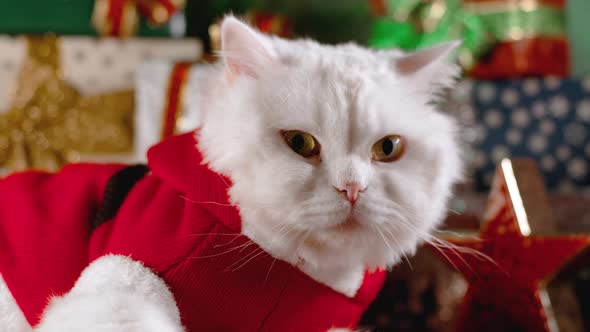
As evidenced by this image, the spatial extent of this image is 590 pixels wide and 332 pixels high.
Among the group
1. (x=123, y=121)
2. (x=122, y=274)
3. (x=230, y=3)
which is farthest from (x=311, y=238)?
(x=230, y=3)

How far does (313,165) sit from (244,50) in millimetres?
145

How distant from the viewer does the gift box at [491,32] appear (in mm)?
1634

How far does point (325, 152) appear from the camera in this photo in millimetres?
472

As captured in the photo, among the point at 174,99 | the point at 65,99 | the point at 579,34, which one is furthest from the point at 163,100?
the point at 579,34

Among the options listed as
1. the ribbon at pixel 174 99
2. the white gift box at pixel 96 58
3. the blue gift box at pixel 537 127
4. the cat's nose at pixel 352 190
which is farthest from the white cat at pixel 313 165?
the white gift box at pixel 96 58

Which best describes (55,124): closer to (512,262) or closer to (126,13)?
(126,13)

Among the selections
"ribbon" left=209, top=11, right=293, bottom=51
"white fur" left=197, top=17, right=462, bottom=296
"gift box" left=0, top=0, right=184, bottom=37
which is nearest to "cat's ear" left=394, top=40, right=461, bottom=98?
"white fur" left=197, top=17, right=462, bottom=296

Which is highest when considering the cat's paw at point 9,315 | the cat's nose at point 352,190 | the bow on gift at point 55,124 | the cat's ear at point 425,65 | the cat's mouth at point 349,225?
the cat's ear at point 425,65

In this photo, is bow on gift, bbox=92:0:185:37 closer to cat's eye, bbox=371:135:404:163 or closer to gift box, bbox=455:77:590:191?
gift box, bbox=455:77:590:191

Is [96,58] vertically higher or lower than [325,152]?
lower

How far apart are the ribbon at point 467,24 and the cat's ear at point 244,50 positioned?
1205 mm

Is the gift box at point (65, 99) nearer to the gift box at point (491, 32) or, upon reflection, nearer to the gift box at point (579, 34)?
the gift box at point (491, 32)

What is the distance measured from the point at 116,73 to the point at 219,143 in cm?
143

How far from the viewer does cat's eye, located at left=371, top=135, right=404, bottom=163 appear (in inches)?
19.7
